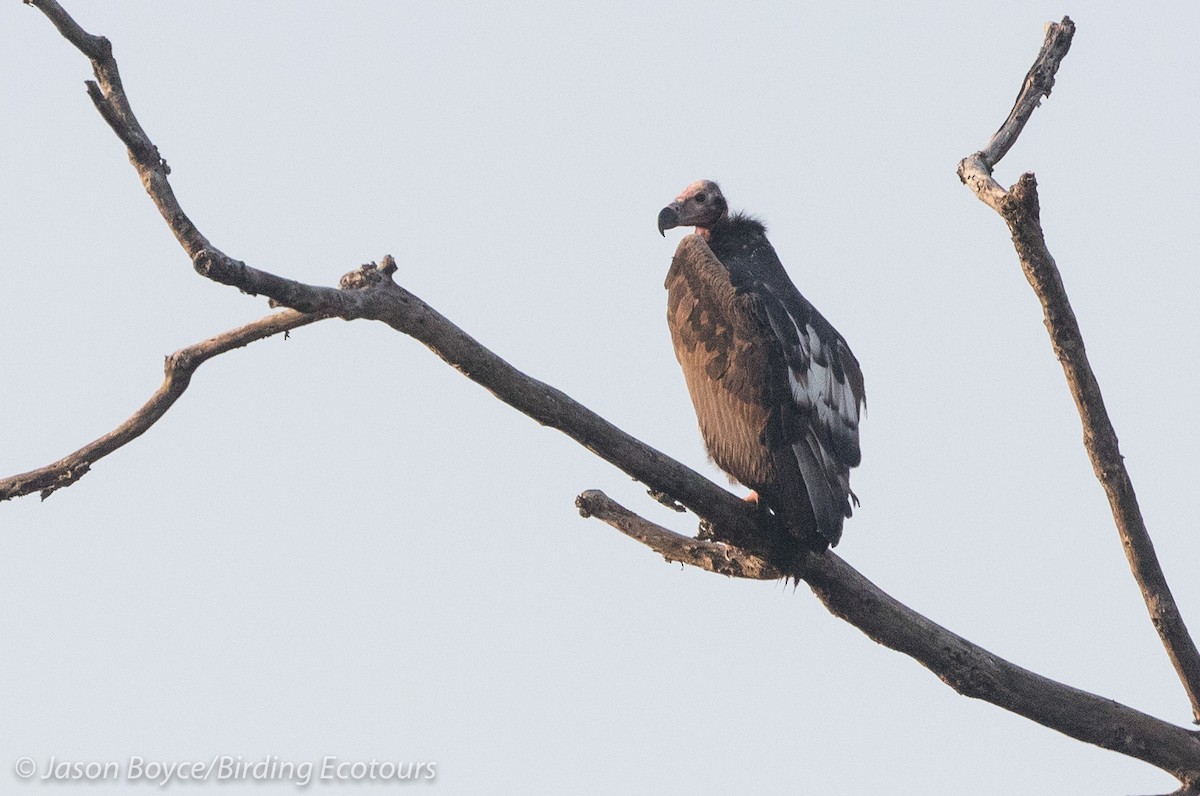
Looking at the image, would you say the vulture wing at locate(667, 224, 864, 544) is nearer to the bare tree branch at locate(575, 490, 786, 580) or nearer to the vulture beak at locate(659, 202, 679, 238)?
the bare tree branch at locate(575, 490, 786, 580)

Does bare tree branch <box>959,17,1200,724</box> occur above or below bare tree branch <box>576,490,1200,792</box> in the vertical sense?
above

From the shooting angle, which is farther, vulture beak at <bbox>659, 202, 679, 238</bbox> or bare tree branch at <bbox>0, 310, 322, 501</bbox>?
vulture beak at <bbox>659, 202, 679, 238</bbox>

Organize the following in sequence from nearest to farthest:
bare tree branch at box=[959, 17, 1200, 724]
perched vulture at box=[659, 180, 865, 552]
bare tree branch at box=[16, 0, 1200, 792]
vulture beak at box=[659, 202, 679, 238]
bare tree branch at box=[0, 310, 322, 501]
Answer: bare tree branch at box=[16, 0, 1200, 792]
bare tree branch at box=[959, 17, 1200, 724]
bare tree branch at box=[0, 310, 322, 501]
perched vulture at box=[659, 180, 865, 552]
vulture beak at box=[659, 202, 679, 238]

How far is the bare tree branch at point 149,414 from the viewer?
265 inches

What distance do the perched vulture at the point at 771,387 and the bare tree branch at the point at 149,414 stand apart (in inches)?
99.3

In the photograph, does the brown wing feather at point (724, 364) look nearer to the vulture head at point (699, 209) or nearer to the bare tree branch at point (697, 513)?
the bare tree branch at point (697, 513)

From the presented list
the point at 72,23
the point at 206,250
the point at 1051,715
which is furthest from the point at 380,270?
the point at 1051,715

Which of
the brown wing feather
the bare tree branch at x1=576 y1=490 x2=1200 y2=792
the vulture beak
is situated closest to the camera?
the bare tree branch at x1=576 y1=490 x2=1200 y2=792

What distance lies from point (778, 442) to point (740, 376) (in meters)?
0.46

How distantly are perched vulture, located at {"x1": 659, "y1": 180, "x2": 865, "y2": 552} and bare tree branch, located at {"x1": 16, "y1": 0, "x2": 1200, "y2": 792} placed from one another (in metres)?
0.30

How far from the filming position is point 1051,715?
7.56 m

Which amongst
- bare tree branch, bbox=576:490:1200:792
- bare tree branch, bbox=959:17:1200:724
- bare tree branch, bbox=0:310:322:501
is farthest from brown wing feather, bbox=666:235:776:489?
bare tree branch, bbox=0:310:322:501

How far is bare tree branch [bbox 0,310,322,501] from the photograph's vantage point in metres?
6.73

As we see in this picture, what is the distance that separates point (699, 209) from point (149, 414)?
485 centimetres
